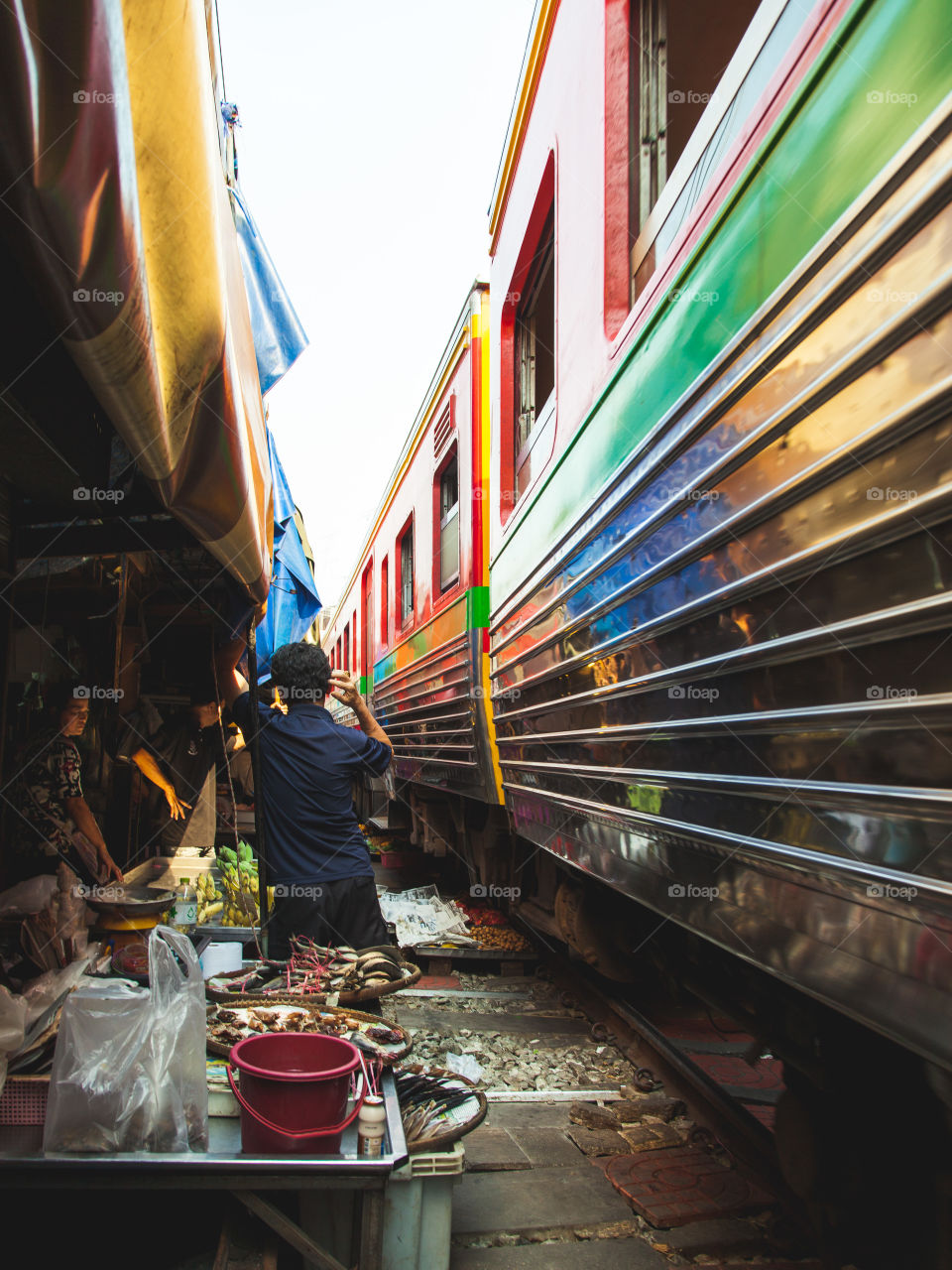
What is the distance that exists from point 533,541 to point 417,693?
114 inches

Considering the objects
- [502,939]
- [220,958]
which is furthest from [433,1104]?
[502,939]

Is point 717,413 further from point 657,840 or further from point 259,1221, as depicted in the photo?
point 259,1221

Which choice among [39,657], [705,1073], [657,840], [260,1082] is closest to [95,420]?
[260,1082]

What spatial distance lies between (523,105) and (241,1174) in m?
3.96

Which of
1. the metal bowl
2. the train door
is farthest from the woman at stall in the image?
the train door

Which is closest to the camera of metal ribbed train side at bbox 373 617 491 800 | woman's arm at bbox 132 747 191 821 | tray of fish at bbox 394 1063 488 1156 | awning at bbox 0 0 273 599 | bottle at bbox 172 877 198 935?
awning at bbox 0 0 273 599

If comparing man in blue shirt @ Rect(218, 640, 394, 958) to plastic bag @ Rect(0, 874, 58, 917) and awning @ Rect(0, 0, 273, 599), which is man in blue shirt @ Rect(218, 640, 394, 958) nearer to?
plastic bag @ Rect(0, 874, 58, 917)

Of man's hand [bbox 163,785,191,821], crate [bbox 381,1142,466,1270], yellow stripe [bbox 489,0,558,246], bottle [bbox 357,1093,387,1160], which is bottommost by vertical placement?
crate [bbox 381,1142,466,1270]

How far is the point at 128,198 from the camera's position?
106 centimetres

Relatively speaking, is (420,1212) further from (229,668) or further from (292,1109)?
(229,668)

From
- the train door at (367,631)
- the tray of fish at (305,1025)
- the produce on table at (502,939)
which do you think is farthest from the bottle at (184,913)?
the train door at (367,631)

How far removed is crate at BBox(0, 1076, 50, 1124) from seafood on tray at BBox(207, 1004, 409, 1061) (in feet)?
1.76

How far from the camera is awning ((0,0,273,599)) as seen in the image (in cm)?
89

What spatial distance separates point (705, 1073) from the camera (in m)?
3.26
